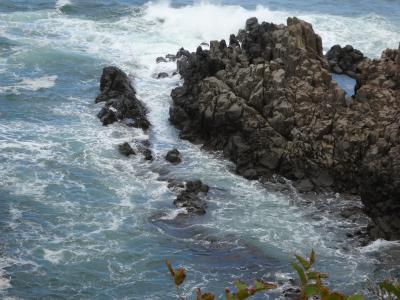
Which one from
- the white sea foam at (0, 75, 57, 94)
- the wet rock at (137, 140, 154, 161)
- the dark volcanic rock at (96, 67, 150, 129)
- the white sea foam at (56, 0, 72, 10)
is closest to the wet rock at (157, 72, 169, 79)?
the dark volcanic rock at (96, 67, 150, 129)

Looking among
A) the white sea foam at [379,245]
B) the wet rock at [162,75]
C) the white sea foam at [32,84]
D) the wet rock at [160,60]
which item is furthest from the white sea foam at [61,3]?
the white sea foam at [379,245]

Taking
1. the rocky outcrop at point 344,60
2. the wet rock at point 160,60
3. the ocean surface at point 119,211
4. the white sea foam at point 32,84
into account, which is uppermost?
the rocky outcrop at point 344,60

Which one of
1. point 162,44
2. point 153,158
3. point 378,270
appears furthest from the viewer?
point 162,44

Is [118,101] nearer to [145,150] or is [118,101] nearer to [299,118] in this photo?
[145,150]

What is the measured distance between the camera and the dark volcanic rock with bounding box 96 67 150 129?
35.8 meters

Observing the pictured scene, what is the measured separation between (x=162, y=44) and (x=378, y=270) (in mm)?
30084

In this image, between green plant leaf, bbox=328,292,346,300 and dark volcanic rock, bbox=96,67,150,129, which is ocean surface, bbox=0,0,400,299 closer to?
dark volcanic rock, bbox=96,67,150,129

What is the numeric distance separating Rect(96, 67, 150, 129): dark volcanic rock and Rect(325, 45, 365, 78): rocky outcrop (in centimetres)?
1286

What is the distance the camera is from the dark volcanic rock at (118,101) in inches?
1409

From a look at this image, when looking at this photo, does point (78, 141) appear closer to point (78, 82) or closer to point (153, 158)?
point (153, 158)

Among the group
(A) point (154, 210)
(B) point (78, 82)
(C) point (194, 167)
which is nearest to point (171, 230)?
(A) point (154, 210)

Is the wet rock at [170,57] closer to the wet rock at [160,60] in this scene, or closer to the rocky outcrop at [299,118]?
the wet rock at [160,60]

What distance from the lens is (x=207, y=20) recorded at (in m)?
55.6

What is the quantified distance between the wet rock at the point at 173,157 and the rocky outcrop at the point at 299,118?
2326 mm
